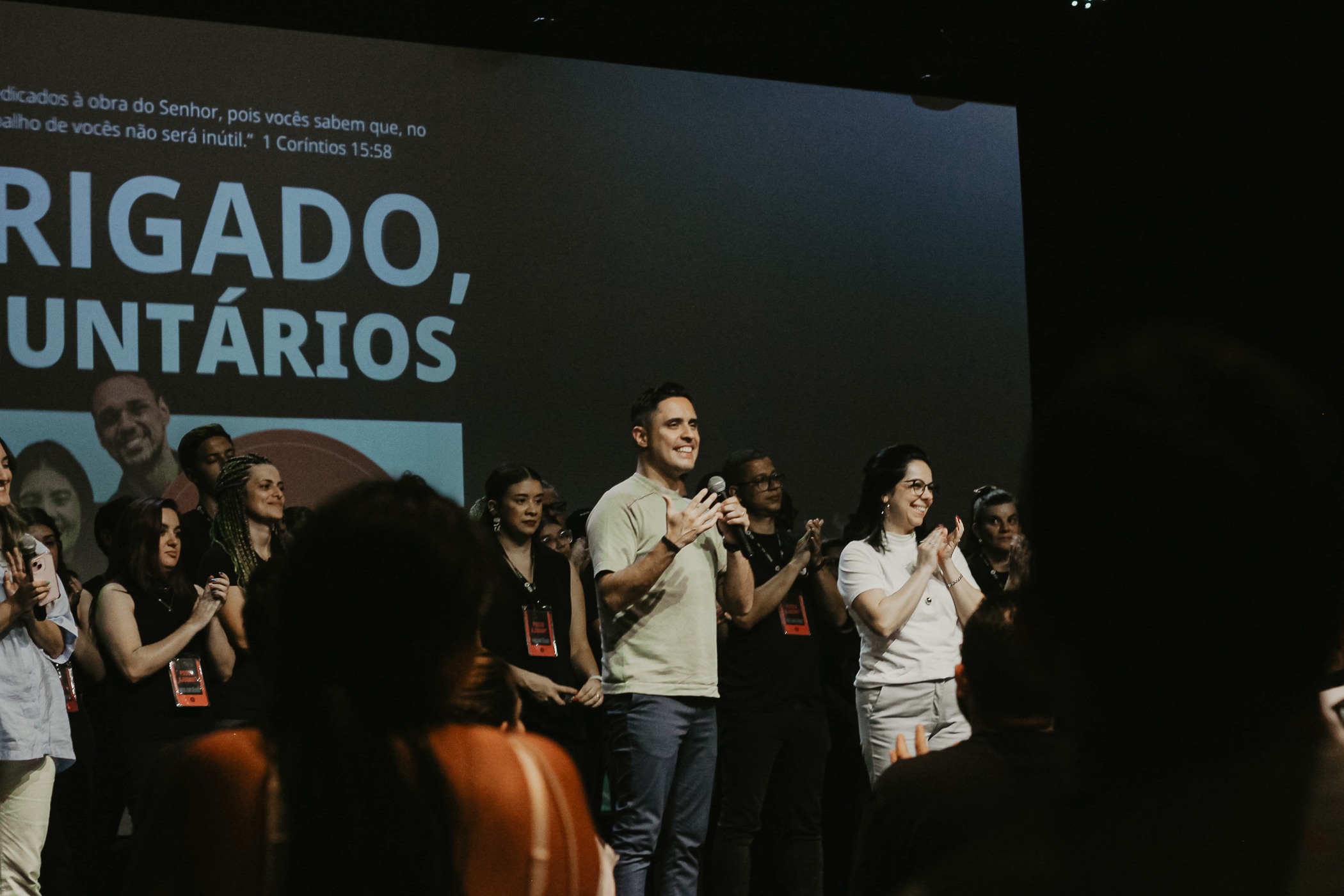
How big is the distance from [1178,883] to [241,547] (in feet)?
11.0

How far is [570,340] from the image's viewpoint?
4926 millimetres

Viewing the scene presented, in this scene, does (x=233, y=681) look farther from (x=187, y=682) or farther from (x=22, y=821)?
(x=22, y=821)

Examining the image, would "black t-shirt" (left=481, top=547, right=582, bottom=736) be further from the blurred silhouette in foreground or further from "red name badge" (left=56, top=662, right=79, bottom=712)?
the blurred silhouette in foreground

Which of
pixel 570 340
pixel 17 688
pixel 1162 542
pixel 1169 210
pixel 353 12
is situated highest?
pixel 353 12

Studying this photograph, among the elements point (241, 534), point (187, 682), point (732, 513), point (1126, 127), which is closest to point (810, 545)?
point (732, 513)

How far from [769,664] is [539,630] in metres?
0.71

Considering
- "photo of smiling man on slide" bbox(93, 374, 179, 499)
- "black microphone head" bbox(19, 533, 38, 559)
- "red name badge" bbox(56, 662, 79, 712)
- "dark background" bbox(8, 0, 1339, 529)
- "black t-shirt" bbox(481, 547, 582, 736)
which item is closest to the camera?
"black microphone head" bbox(19, 533, 38, 559)

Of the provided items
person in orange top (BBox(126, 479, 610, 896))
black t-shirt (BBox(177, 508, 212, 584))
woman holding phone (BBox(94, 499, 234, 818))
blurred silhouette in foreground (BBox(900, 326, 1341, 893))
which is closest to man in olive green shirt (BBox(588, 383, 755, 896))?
woman holding phone (BBox(94, 499, 234, 818))

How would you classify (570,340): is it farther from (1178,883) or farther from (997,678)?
(1178,883)

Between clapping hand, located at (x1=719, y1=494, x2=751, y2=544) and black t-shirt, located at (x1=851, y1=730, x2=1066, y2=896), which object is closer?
black t-shirt, located at (x1=851, y1=730, x2=1066, y2=896)

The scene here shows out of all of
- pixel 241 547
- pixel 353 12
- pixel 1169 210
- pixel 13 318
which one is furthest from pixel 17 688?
pixel 1169 210

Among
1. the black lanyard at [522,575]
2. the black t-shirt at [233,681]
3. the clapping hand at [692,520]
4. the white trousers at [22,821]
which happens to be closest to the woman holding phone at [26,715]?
the white trousers at [22,821]

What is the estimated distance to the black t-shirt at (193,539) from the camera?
12.7 ft

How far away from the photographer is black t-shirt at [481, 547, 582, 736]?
385 cm
